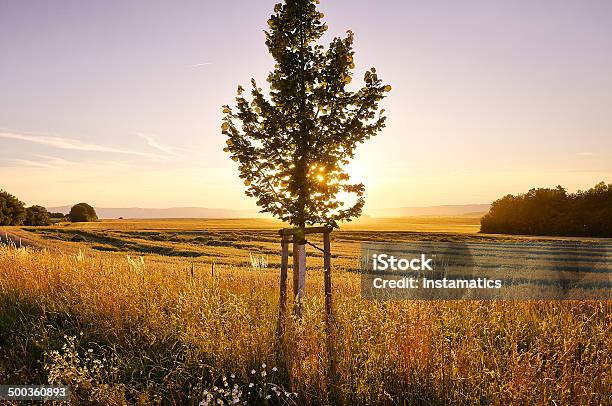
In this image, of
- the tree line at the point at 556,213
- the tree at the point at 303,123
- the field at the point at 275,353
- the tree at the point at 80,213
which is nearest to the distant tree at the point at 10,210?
the tree at the point at 80,213

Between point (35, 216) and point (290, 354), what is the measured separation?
73.6 meters

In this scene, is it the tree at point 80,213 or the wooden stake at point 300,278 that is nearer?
the wooden stake at point 300,278

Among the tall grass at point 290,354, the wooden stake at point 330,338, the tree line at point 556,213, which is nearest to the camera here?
the tall grass at point 290,354

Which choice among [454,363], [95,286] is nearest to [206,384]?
[454,363]

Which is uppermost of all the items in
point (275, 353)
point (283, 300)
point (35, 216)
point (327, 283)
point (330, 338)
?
point (35, 216)

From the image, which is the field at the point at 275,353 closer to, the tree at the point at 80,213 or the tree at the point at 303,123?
the tree at the point at 303,123

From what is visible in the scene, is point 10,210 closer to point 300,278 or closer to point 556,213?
point 556,213

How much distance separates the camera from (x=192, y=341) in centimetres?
653

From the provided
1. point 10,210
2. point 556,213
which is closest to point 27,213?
point 10,210

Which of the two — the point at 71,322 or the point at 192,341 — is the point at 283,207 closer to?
the point at 192,341

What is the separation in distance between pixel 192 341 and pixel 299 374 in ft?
6.46

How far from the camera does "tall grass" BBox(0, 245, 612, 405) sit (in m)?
5.00

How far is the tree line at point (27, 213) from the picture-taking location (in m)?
63.1

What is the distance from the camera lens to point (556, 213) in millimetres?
52000
